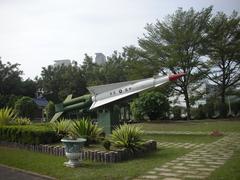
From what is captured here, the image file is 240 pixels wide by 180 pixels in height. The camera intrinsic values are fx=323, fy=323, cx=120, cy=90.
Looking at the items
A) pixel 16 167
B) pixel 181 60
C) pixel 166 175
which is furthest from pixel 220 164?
pixel 181 60

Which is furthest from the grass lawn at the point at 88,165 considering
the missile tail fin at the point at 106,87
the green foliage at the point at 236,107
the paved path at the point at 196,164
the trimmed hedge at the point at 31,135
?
the green foliage at the point at 236,107

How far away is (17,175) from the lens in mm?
8648

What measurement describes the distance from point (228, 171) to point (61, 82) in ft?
145

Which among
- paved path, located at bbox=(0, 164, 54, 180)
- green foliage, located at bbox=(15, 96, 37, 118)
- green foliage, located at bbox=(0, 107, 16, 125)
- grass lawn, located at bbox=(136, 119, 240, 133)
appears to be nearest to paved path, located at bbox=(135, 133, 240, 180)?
paved path, located at bbox=(0, 164, 54, 180)

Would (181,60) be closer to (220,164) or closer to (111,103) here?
(111,103)

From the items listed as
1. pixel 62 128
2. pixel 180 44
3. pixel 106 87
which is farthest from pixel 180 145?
pixel 180 44

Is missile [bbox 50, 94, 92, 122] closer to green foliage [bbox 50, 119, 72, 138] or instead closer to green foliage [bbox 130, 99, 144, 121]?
green foliage [bbox 130, 99, 144, 121]

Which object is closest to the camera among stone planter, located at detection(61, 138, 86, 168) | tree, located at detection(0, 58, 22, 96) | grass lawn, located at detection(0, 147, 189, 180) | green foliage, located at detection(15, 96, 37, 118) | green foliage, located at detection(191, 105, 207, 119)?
grass lawn, located at detection(0, 147, 189, 180)

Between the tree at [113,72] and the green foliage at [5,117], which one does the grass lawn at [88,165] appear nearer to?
the green foliage at [5,117]

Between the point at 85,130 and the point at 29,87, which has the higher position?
the point at 29,87

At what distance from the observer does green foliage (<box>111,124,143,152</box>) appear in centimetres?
1070

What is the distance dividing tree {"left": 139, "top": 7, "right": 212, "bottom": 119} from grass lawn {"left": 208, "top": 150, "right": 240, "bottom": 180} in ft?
67.2

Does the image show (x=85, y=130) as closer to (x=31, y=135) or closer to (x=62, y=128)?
(x=62, y=128)

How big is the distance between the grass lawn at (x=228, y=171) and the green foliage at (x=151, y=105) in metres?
16.9
